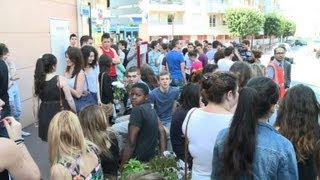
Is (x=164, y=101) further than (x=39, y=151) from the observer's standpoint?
No

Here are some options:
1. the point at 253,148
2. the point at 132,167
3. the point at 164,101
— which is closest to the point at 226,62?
the point at 164,101

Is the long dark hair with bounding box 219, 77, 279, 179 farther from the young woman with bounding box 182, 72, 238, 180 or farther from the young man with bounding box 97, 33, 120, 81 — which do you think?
the young man with bounding box 97, 33, 120, 81

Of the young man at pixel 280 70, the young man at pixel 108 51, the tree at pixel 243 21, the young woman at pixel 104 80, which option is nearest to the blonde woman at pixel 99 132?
the young woman at pixel 104 80

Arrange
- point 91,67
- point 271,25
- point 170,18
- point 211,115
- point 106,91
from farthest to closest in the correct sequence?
point 271,25, point 170,18, point 106,91, point 91,67, point 211,115

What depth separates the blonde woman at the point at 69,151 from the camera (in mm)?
3213

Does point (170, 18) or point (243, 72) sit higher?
point (170, 18)

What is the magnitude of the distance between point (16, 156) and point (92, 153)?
76 cm

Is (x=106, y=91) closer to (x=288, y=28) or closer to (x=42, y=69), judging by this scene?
(x=42, y=69)

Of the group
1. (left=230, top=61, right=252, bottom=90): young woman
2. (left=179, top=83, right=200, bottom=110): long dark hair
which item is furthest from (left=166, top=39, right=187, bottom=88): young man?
(left=179, top=83, right=200, bottom=110): long dark hair

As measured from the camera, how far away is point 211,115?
3371 mm

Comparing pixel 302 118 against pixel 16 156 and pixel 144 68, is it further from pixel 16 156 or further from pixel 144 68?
pixel 144 68

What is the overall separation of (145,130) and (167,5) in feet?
198

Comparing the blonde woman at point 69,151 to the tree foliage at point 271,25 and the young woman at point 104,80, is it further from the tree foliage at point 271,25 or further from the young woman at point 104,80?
the tree foliage at point 271,25

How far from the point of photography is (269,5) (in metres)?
108
